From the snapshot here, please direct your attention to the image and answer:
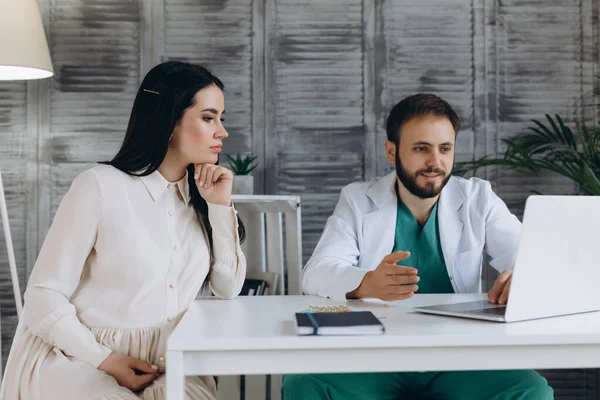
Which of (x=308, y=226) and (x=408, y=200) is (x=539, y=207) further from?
(x=308, y=226)

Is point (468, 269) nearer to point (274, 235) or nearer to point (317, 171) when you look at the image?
point (274, 235)

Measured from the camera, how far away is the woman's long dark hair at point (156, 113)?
1.60m

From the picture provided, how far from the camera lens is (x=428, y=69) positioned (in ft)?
9.81

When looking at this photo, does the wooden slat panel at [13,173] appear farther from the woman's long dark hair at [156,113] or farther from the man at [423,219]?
the man at [423,219]

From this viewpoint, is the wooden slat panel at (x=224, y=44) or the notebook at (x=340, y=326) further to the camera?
the wooden slat panel at (x=224, y=44)

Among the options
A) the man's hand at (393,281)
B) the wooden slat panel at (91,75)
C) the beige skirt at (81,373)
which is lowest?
the beige skirt at (81,373)

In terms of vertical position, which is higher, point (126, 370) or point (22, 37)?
point (22, 37)

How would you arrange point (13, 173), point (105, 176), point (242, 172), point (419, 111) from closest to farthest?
point (105, 176) → point (419, 111) → point (242, 172) → point (13, 173)

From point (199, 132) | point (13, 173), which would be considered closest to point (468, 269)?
point (199, 132)

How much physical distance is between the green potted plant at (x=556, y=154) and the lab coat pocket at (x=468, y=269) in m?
0.81

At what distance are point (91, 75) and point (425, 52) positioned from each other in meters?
1.53

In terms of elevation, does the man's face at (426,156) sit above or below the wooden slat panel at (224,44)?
below

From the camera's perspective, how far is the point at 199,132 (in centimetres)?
163

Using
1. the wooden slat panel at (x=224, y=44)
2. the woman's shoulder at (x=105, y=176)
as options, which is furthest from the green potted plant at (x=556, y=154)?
the woman's shoulder at (x=105, y=176)
